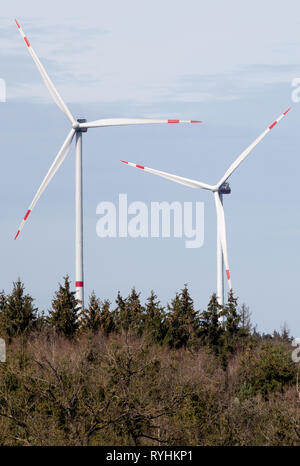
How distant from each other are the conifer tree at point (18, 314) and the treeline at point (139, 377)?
9 centimetres

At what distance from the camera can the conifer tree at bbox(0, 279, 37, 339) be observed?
8350 centimetres

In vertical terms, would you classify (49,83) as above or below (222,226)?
above

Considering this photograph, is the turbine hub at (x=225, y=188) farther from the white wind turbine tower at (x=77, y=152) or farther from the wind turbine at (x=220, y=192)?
the white wind turbine tower at (x=77, y=152)

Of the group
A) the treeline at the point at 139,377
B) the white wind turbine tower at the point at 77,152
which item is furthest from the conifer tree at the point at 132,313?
the white wind turbine tower at the point at 77,152

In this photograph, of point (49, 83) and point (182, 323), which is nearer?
point (49, 83)

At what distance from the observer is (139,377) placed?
5325cm

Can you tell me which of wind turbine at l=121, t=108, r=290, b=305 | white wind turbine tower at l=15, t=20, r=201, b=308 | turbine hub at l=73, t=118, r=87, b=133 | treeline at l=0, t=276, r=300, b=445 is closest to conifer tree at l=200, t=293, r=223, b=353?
treeline at l=0, t=276, r=300, b=445

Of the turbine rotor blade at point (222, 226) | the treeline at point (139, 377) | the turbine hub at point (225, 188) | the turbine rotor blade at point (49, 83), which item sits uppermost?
the turbine rotor blade at point (49, 83)

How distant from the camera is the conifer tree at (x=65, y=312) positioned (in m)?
83.6

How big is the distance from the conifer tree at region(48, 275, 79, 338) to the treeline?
10 centimetres

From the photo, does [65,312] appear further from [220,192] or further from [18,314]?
[220,192]

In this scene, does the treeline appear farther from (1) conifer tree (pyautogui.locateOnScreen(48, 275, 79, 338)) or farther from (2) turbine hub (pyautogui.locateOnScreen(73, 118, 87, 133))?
(2) turbine hub (pyautogui.locateOnScreen(73, 118, 87, 133))

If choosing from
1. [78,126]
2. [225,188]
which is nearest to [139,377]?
[78,126]

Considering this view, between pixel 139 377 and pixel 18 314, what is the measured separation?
33001 mm
